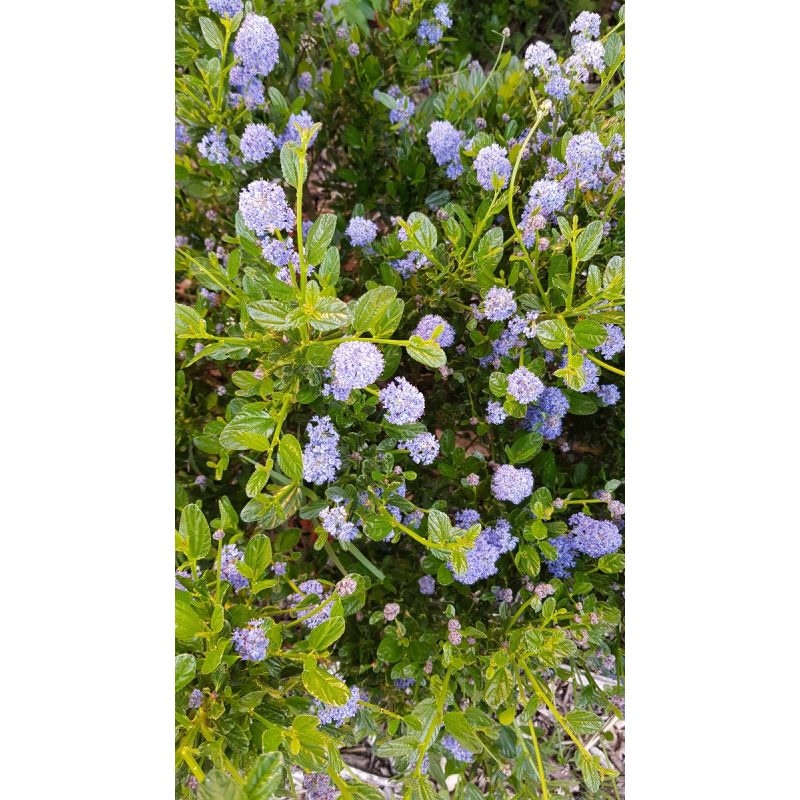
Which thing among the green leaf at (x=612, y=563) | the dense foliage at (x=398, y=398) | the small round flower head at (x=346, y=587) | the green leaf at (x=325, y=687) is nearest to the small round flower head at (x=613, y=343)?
the dense foliage at (x=398, y=398)

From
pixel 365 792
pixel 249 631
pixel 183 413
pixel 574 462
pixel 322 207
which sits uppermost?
pixel 322 207

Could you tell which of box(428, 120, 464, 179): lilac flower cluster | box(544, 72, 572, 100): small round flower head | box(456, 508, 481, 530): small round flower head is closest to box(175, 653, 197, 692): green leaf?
box(456, 508, 481, 530): small round flower head

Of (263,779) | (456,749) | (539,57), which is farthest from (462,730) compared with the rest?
(539,57)

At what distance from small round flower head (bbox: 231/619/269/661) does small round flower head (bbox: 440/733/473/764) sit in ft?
1.42

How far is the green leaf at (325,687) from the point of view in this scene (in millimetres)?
726

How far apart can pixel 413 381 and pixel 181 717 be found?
77 centimetres

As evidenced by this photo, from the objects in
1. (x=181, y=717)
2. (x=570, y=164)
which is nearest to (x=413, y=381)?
(x=570, y=164)

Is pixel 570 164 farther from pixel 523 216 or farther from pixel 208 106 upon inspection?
pixel 208 106

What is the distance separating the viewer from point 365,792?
2.62ft

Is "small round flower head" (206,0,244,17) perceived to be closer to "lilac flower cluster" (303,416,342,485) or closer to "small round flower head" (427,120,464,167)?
Result: "small round flower head" (427,120,464,167)

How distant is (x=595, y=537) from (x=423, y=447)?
0.39 m

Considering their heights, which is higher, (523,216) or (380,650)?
(523,216)

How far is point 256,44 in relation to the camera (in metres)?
0.97

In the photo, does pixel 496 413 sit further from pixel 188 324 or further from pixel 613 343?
pixel 188 324
